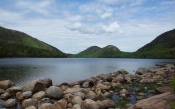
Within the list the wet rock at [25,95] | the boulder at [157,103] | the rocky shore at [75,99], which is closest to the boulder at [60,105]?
the rocky shore at [75,99]

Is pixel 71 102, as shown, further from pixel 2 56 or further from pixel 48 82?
pixel 2 56

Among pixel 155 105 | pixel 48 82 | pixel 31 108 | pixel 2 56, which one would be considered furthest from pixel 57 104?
pixel 2 56

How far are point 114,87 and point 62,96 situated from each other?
11.5m

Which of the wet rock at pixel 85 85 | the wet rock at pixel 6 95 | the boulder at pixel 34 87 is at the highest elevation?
the boulder at pixel 34 87

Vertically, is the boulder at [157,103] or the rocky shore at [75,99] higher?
the boulder at [157,103]

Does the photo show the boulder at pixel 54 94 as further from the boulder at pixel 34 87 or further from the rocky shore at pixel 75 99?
the boulder at pixel 34 87

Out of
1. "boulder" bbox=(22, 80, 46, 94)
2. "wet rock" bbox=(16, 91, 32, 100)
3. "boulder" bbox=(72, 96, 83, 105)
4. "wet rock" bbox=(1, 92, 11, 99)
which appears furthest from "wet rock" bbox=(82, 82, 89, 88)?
"boulder" bbox=(72, 96, 83, 105)

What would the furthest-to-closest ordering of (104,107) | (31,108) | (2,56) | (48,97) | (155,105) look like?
1. (2,56)
2. (48,97)
3. (104,107)
4. (31,108)
5. (155,105)

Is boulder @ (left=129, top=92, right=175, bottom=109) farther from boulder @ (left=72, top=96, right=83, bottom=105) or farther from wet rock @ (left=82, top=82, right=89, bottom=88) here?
wet rock @ (left=82, top=82, right=89, bottom=88)

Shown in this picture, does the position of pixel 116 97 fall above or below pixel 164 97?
below

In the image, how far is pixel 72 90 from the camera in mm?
28781

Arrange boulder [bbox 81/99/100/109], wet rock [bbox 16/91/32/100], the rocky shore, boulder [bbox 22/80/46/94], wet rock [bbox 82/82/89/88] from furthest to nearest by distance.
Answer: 1. wet rock [bbox 82/82/89/88]
2. boulder [bbox 22/80/46/94]
3. wet rock [bbox 16/91/32/100]
4. boulder [bbox 81/99/100/109]
5. the rocky shore

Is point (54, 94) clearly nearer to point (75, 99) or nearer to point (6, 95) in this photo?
point (75, 99)

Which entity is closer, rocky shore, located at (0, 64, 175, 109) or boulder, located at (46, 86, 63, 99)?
rocky shore, located at (0, 64, 175, 109)
